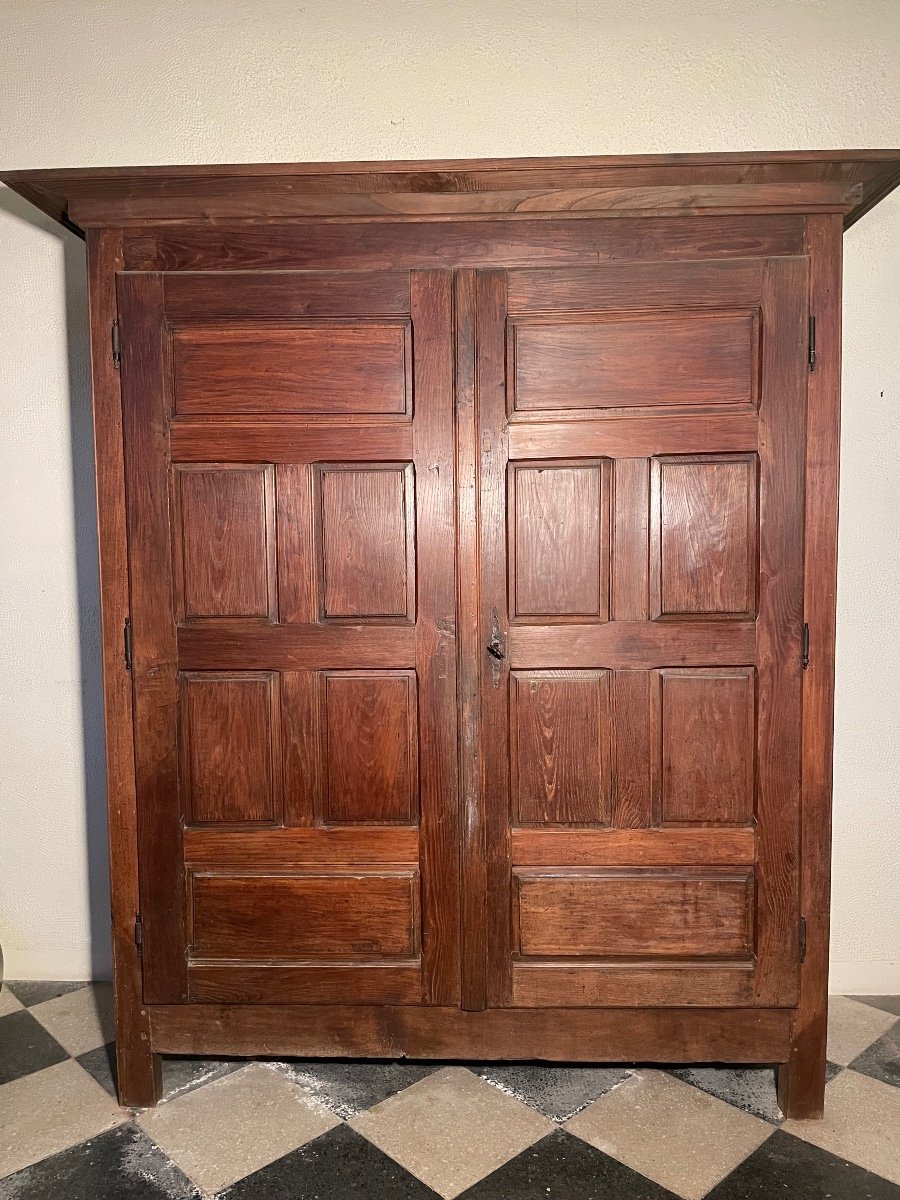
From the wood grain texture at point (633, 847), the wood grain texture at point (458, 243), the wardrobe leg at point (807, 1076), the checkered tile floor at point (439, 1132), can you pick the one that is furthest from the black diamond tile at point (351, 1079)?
the wood grain texture at point (458, 243)

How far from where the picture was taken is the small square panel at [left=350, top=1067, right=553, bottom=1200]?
182 centimetres

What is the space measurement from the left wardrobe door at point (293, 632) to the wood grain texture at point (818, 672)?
0.82 m

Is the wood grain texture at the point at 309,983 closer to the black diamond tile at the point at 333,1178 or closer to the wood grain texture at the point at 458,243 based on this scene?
the black diamond tile at the point at 333,1178

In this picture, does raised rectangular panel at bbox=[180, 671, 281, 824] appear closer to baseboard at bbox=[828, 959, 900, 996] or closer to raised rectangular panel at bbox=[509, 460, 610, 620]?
raised rectangular panel at bbox=[509, 460, 610, 620]

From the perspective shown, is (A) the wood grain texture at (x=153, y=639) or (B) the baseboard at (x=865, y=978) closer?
(A) the wood grain texture at (x=153, y=639)

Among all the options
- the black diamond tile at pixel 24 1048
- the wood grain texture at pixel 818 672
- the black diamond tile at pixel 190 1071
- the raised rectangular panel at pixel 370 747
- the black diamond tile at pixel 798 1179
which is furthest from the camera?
the black diamond tile at pixel 24 1048

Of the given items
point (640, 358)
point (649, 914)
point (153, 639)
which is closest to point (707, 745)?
point (649, 914)

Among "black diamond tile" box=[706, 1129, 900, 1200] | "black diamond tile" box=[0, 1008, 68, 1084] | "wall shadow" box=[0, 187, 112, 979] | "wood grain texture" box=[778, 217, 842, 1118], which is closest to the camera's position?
"black diamond tile" box=[706, 1129, 900, 1200]

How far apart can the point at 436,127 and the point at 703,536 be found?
146cm

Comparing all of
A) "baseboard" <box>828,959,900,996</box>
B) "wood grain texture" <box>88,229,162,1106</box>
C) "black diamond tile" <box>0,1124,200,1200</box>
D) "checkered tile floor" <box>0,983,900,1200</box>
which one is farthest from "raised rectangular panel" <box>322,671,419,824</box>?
"baseboard" <box>828,959,900,996</box>

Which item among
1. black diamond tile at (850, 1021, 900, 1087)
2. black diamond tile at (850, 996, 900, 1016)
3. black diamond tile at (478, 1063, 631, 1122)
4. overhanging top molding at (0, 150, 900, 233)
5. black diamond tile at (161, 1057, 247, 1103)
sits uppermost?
overhanging top molding at (0, 150, 900, 233)

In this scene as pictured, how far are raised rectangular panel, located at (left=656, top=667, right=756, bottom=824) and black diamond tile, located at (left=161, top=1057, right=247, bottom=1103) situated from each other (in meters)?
1.30

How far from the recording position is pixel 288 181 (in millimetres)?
1853

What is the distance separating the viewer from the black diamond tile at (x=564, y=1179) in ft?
5.71
